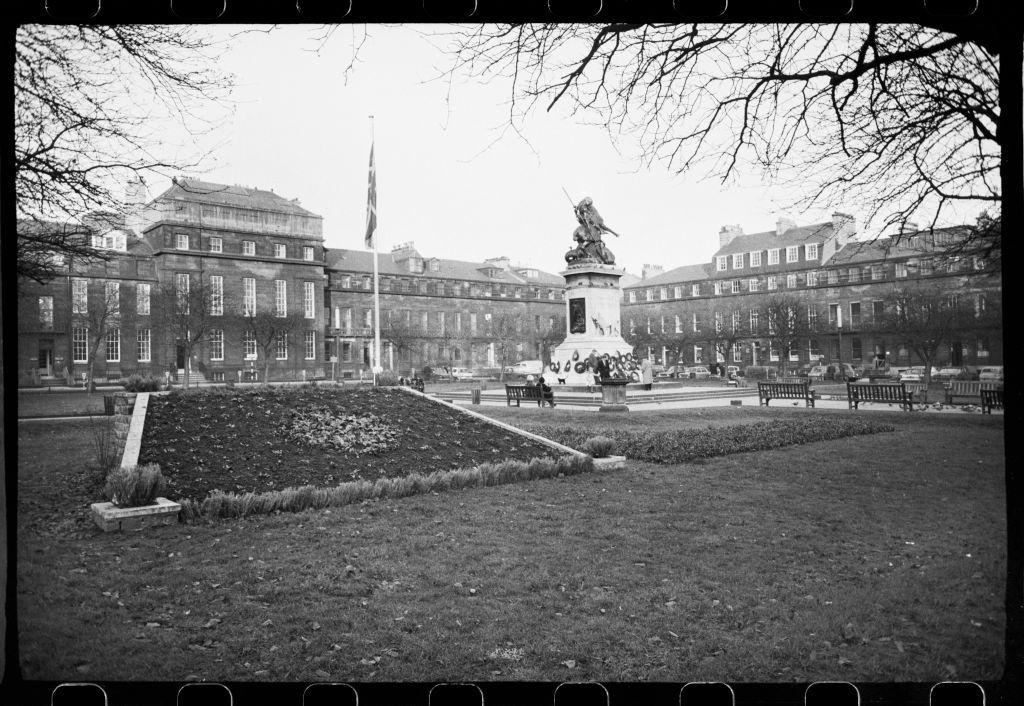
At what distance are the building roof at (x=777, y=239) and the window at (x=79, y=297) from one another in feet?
18.1

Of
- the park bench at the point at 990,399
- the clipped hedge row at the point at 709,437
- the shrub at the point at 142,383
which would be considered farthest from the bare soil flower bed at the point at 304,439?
the park bench at the point at 990,399

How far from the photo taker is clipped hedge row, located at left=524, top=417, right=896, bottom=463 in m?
7.32

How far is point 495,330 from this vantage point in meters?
11.9

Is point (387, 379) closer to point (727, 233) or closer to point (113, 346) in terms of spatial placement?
point (113, 346)

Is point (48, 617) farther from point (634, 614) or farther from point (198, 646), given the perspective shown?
point (634, 614)

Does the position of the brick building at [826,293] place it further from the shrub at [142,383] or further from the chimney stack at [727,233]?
the shrub at [142,383]

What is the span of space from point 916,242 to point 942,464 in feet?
5.80

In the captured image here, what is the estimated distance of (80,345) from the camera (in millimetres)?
4570

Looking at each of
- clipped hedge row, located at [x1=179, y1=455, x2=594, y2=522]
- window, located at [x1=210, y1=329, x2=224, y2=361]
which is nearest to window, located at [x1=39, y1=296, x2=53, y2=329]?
clipped hedge row, located at [x1=179, y1=455, x2=594, y2=522]

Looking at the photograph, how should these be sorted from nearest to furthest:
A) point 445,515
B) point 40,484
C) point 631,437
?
1. point 40,484
2. point 445,515
3. point 631,437

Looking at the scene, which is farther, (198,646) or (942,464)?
(942,464)

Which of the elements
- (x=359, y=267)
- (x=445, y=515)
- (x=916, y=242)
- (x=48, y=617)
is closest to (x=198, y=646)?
(x=48, y=617)

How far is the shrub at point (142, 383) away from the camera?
5.82 meters
